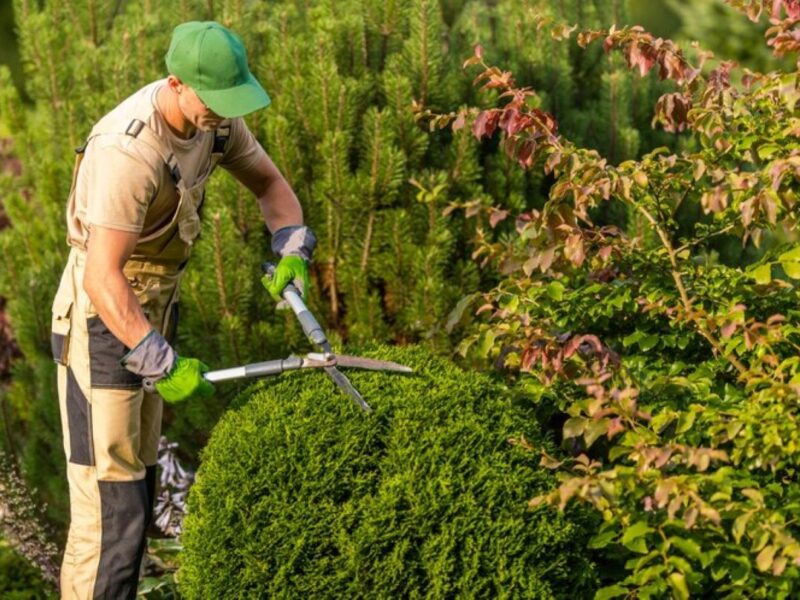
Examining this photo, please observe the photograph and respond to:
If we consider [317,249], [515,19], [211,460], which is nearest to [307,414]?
[211,460]

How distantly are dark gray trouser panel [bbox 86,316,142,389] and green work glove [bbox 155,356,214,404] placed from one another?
0.82 feet

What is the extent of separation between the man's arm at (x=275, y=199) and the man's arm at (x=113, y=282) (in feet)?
2.66

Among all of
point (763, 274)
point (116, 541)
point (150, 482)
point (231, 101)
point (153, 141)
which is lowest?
point (150, 482)

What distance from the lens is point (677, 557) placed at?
9.83ft

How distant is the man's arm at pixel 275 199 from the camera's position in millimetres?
4023

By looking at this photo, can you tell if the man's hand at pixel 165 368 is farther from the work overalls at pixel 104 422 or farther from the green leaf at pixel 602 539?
the green leaf at pixel 602 539

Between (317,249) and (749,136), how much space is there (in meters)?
1.87

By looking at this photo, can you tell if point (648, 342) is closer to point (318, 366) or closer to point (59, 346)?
point (318, 366)

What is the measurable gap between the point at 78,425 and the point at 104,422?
11 centimetres

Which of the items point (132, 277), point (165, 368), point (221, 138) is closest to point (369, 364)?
point (165, 368)

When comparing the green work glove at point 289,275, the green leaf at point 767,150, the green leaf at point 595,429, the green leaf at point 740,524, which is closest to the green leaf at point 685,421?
the green leaf at point 595,429

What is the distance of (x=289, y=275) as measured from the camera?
148 inches

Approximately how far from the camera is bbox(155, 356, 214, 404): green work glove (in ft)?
10.8

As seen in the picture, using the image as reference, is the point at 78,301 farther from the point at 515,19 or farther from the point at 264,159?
the point at 515,19
